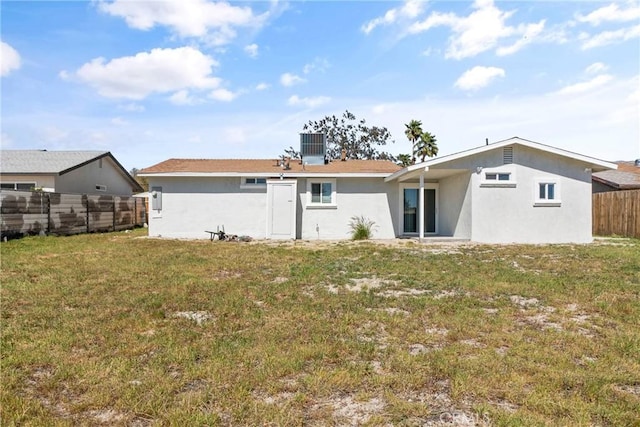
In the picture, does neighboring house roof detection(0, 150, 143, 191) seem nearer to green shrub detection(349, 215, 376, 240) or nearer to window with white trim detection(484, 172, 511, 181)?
green shrub detection(349, 215, 376, 240)

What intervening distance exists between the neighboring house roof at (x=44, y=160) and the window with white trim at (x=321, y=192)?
13005 millimetres

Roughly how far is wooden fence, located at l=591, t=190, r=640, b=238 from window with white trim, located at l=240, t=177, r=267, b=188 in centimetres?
1495

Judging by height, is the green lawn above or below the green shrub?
below

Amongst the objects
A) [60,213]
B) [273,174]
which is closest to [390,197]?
[273,174]

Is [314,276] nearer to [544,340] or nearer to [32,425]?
[544,340]

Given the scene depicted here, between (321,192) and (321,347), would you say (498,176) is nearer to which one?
(321,192)

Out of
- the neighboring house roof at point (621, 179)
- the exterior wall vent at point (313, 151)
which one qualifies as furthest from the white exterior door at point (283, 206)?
the neighboring house roof at point (621, 179)

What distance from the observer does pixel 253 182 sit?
1583 cm

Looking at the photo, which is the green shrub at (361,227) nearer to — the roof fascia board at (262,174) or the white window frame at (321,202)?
the white window frame at (321,202)

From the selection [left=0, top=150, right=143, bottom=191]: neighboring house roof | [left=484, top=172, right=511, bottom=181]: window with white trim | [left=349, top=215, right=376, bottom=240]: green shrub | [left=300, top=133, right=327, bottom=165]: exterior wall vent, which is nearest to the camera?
[left=484, top=172, right=511, bottom=181]: window with white trim

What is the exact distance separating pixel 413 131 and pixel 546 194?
63.2ft

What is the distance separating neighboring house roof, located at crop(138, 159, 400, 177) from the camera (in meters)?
15.3

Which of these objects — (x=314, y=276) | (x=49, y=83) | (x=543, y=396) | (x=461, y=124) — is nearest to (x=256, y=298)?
(x=314, y=276)

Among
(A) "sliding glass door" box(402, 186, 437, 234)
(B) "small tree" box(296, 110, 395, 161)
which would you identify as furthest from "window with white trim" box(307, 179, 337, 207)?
(B) "small tree" box(296, 110, 395, 161)
